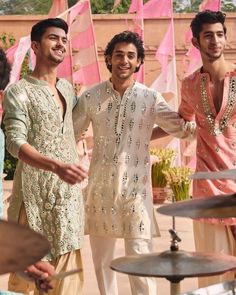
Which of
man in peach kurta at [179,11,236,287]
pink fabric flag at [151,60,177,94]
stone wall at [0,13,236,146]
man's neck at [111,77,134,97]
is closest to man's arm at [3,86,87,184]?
man's neck at [111,77,134,97]

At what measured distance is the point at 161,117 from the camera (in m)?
5.15

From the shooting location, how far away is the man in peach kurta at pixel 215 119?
4828 mm

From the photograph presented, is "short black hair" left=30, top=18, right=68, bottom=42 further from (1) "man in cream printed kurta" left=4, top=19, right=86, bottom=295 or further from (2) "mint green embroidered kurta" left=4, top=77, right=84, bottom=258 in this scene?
(2) "mint green embroidered kurta" left=4, top=77, right=84, bottom=258

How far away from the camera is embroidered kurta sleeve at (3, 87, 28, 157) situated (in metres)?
4.58

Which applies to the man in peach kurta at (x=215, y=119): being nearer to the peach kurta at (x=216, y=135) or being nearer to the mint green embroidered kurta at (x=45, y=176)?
the peach kurta at (x=216, y=135)

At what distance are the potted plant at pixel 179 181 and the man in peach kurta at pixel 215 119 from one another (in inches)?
235

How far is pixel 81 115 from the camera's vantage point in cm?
510

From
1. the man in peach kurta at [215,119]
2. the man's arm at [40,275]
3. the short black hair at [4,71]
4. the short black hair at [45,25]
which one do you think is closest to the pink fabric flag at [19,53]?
the short black hair at [45,25]

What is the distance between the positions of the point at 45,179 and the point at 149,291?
81 cm

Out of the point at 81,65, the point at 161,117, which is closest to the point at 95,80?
the point at 81,65

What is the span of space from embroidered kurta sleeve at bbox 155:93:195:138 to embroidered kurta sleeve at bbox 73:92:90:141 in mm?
372

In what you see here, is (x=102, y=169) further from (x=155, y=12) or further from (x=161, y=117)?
(x=155, y=12)

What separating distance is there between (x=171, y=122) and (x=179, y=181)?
582 cm

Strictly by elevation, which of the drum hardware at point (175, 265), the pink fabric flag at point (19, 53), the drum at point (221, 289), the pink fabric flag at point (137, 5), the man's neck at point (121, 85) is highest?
the pink fabric flag at point (137, 5)
